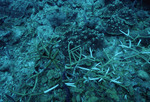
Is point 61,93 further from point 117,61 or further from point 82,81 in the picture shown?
point 117,61

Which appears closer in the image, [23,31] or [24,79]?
[24,79]

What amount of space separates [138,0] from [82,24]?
Answer: 3.05ft

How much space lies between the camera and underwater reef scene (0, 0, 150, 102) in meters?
0.97

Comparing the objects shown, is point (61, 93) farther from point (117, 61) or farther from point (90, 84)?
point (117, 61)

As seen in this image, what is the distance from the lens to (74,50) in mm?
1203

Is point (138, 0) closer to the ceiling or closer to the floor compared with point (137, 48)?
closer to the ceiling

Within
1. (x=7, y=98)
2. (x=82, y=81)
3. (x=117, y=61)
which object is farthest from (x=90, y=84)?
(x=7, y=98)

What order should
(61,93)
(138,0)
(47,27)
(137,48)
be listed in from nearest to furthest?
(61,93)
(137,48)
(47,27)
(138,0)

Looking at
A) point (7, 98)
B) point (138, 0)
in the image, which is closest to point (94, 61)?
point (7, 98)

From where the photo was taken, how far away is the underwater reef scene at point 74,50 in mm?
967

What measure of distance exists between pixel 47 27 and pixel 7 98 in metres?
0.94

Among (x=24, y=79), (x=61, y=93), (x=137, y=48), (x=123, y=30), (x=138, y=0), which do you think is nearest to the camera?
(x=61, y=93)

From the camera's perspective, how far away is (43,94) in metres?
0.97

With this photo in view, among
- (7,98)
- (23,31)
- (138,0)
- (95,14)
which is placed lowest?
(7,98)
